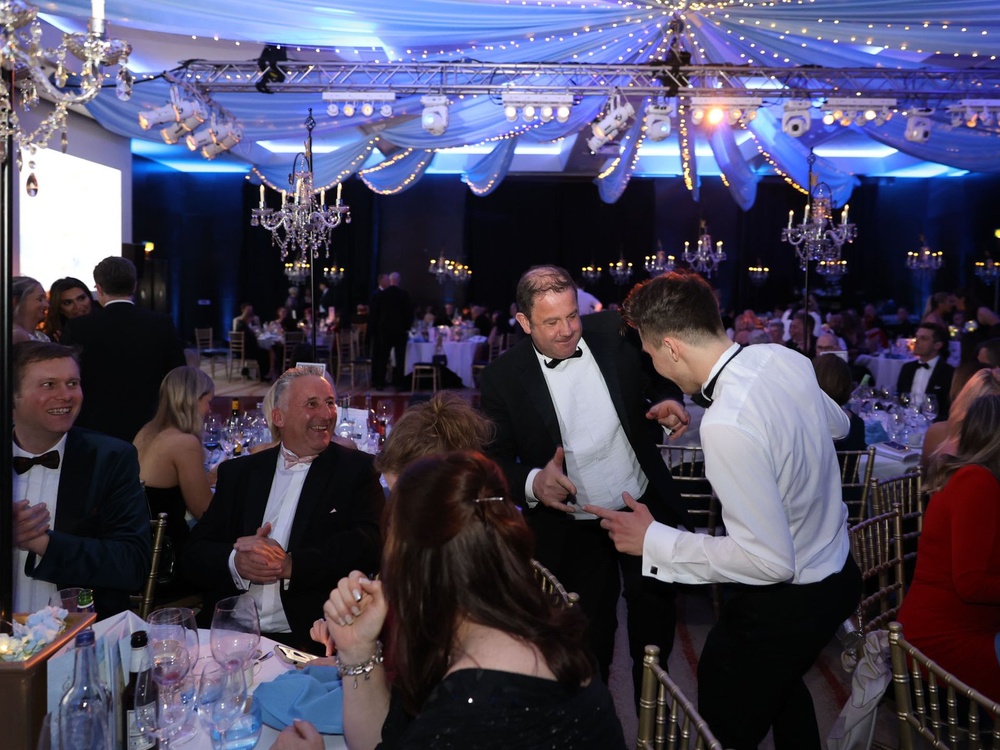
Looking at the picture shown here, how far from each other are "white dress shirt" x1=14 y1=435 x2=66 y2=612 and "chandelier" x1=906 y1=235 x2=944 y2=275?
52.7 feet

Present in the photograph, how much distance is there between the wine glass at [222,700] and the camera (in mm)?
1568

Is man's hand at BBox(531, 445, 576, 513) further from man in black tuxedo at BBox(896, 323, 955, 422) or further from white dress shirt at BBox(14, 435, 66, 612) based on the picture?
man in black tuxedo at BBox(896, 323, 955, 422)

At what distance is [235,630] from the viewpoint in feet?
5.72

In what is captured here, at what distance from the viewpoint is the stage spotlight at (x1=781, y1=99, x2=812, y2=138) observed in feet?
25.5

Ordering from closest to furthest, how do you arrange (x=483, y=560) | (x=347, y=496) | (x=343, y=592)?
(x=483, y=560), (x=343, y=592), (x=347, y=496)

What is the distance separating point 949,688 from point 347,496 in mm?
1849

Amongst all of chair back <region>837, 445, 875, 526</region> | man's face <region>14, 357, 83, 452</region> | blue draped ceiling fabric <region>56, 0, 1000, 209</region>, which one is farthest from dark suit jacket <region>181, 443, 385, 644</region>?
blue draped ceiling fabric <region>56, 0, 1000, 209</region>

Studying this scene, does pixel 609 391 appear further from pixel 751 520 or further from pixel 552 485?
pixel 751 520

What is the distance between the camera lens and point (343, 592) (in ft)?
5.06

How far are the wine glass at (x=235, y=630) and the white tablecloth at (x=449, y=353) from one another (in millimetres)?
11395

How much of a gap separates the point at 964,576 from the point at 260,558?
189 centimetres

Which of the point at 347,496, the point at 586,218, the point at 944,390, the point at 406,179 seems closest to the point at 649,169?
the point at 586,218

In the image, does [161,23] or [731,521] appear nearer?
[731,521]

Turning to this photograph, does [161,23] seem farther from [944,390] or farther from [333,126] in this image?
[944,390]
